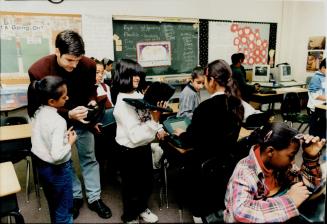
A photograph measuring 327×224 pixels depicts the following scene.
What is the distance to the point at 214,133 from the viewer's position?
1.47 meters

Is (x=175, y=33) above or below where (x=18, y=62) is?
above

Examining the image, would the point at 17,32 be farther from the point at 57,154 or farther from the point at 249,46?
the point at 249,46

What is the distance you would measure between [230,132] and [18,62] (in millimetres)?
3170

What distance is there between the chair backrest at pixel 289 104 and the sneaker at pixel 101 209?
2.77 meters

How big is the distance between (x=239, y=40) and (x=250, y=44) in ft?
1.01

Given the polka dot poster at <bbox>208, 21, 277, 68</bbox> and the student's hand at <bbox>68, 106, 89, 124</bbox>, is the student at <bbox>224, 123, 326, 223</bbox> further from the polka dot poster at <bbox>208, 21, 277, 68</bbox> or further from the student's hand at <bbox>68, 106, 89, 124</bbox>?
the polka dot poster at <bbox>208, 21, 277, 68</bbox>

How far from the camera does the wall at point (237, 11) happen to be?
12.6ft

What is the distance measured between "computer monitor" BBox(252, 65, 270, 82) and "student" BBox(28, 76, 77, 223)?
4.25m

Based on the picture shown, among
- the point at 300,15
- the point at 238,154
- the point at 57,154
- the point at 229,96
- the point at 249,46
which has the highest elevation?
the point at 300,15

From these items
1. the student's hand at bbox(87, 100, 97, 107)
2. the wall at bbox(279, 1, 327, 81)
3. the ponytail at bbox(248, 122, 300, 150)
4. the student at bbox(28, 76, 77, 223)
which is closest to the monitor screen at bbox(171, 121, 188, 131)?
the student's hand at bbox(87, 100, 97, 107)

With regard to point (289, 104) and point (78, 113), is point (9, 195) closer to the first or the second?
point (78, 113)

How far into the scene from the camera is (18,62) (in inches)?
142

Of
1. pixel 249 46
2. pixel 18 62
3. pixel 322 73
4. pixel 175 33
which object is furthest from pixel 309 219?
pixel 249 46

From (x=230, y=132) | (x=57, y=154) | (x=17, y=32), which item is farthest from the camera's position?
(x=17, y=32)
